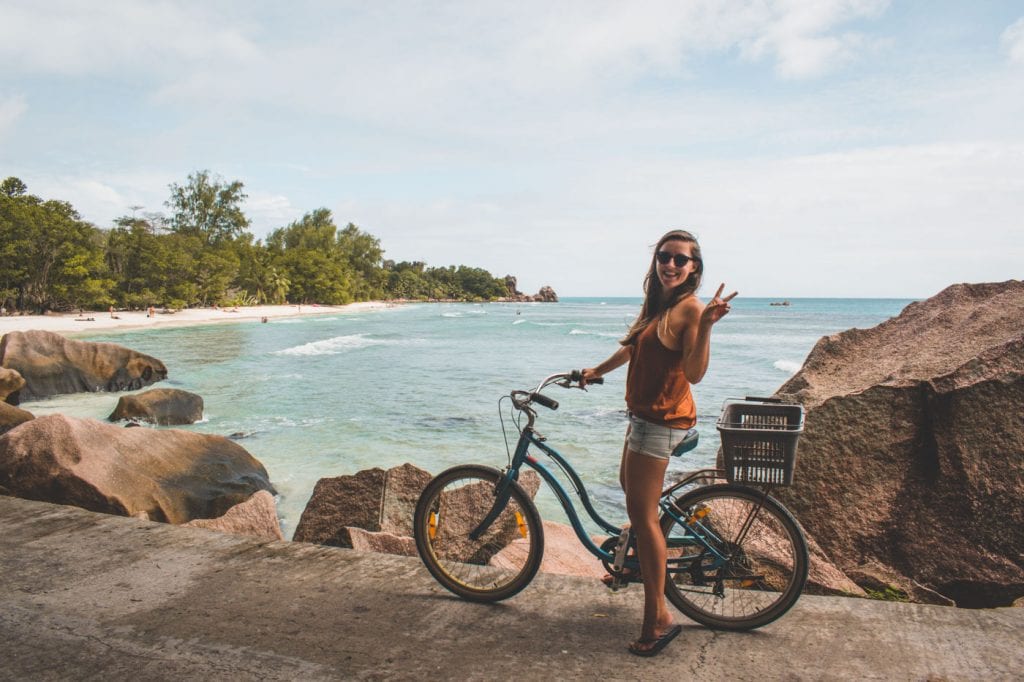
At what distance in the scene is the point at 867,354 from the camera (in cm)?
560

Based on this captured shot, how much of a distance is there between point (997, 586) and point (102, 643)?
5022 millimetres

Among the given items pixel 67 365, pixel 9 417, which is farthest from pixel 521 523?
pixel 67 365

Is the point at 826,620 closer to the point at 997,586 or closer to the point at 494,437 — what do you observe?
the point at 997,586

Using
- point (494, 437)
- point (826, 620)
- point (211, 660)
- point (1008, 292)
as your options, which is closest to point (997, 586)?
point (826, 620)

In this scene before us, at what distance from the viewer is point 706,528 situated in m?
3.37

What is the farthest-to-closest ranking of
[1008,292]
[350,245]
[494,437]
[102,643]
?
[350,245] → [494,437] → [1008,292] → [102,643]

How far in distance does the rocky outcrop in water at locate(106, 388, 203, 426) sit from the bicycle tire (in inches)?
575

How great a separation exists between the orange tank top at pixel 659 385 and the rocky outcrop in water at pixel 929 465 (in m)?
2.25

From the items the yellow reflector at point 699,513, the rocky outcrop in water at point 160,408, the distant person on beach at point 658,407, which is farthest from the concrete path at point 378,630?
the rocky outcrop in water at point 160,408

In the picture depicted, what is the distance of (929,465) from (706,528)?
85.7 inches

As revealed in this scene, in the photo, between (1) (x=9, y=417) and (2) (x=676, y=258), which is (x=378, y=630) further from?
(1) (x=9, y=417)

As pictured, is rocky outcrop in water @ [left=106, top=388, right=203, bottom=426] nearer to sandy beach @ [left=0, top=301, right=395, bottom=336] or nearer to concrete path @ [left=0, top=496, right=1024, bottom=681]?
concrete path @ [left=0, top=496, right=1024, bottom=681]

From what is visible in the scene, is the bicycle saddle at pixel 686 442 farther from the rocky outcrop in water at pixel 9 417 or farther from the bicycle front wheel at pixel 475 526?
the rocky outcrop in water at pixel 9 417

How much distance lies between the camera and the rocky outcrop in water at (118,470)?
574 cm
